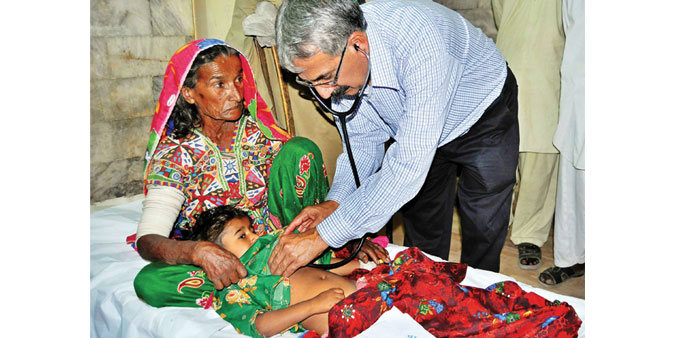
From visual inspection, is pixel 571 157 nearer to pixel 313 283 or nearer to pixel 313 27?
pixel 313 283

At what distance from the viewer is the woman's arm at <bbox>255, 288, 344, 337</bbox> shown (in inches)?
70.7

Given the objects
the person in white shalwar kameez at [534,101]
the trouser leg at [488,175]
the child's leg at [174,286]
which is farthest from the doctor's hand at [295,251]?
the person in white shalwar kameez at [534,101]

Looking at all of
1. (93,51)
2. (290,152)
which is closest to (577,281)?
(290,152)

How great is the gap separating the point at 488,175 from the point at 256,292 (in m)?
1.03

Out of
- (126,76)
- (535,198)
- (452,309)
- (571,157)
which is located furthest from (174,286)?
(535,198)

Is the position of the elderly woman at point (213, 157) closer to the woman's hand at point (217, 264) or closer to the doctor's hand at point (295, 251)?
the woman's hand at point (217, 264)

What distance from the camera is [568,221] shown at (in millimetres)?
3170

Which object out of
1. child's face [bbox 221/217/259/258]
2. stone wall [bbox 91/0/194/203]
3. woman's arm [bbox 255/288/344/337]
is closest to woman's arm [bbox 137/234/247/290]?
child's face [bbox 221/217/259/258]

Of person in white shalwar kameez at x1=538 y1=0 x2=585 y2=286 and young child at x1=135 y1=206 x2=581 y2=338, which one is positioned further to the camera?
person in white shalwar kameez at x1=538 y1=0 x2=585 y2=286

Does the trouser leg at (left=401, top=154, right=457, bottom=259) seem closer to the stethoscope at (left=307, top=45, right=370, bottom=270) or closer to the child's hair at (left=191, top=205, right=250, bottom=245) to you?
the stethoscope at (left=307, top=45, right=370, bottom=270)

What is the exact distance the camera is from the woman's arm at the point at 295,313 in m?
1.79

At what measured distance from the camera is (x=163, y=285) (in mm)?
1965

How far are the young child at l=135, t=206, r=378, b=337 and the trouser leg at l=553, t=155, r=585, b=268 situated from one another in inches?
65.2

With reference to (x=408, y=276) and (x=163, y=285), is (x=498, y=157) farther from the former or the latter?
(x=163, y=285)
